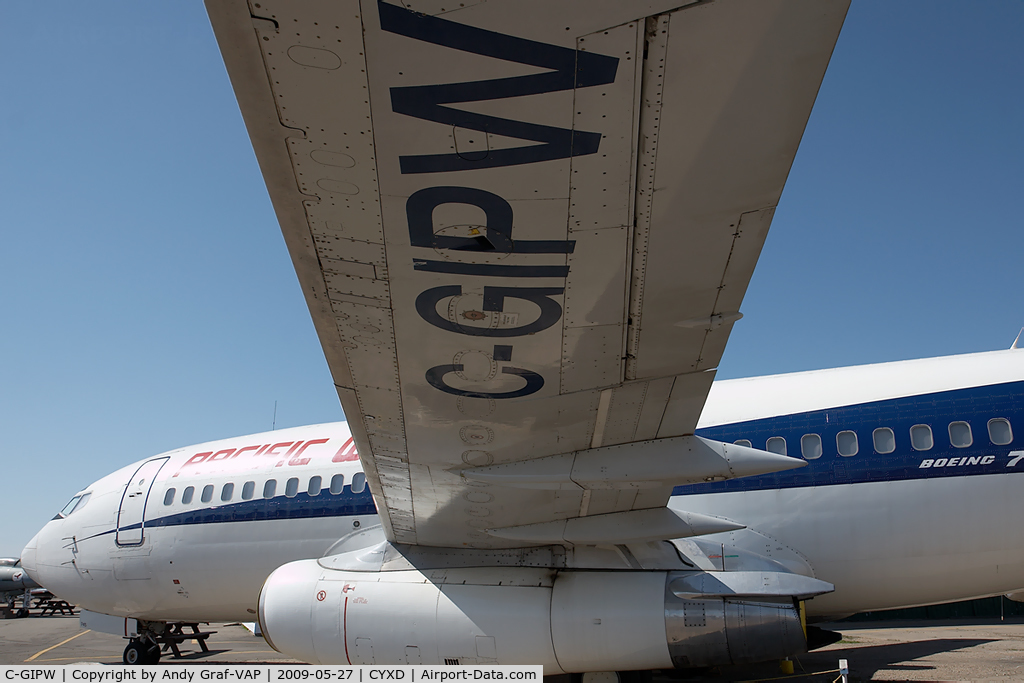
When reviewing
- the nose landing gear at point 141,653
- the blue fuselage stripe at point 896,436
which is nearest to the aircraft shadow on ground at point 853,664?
the blue fuselage stripe at point 896,436

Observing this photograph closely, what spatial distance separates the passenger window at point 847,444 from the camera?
7305 millimetres

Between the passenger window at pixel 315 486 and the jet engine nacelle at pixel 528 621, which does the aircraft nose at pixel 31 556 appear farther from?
the jet engine nacelle at pixel 528 621

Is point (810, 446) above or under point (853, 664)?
above

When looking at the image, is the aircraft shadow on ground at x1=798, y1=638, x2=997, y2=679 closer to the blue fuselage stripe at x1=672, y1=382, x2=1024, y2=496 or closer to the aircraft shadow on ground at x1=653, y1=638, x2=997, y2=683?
the aircraft shadow on ground at x1=653, y1=638, x2=997, y2=683

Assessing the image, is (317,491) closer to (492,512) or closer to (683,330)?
(492,512)

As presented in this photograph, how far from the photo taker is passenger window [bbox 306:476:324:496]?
8.91 metres

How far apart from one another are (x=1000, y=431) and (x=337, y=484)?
8.07 meters

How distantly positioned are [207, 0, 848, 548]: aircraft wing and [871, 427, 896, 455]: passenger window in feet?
12.0

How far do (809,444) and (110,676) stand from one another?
300 inches

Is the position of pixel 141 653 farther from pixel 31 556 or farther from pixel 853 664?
pixel 853 664

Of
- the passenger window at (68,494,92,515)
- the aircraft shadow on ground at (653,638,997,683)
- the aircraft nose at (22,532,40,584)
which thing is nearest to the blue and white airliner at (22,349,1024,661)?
the passenger window at (68,494,92,515)

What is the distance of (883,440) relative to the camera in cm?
729

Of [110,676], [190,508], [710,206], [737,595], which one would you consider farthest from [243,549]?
[710,206]

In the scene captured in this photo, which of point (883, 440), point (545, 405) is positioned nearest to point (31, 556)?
point (545, 405)
